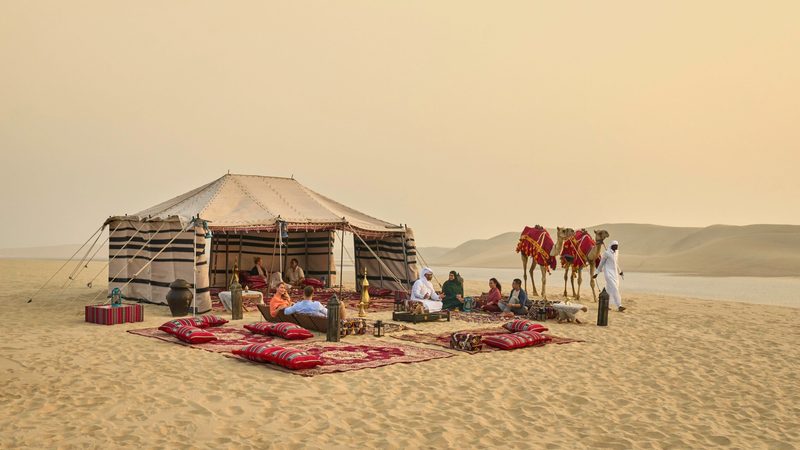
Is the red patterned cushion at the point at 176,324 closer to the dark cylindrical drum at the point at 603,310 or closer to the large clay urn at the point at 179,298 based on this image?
Answer: the large clay urn at the point at 179,298

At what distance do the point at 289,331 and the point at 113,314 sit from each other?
359 centimetres

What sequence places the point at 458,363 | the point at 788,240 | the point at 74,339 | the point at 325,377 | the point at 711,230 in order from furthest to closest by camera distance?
1. the point at 711,230
2. the point at 788,240
3. the point at 74,339
4. the point at 458,363
5. the point at 325,377

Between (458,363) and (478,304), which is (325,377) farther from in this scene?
(478,304)

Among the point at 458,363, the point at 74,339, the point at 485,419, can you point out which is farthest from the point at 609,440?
the point at 74,339

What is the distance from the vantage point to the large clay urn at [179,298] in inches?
480

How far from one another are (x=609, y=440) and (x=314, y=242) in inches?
573

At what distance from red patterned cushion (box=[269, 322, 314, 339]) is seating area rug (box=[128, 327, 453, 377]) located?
8cm

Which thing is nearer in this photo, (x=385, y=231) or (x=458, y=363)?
(x=458, y=363)

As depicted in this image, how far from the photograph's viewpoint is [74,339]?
9492 mm

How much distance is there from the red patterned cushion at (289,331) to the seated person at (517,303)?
462 cm

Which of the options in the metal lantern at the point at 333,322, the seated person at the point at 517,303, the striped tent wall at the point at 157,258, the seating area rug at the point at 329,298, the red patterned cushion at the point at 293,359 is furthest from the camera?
the seating area rug at the point at 329,298

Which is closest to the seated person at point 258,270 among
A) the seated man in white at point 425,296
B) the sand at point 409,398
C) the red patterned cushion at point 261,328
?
the seated man in white at point 425,296

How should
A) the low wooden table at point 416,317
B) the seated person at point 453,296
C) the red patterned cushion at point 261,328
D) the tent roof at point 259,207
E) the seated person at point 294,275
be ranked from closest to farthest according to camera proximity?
1. the red patterned cushion at point 261,328
2. the low wooden table at point 416,317
3. the seated person at point 453,296
4. the tent roof at point 259,207
5. the seated person at point 294,275

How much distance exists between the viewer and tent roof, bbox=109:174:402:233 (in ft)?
46.8
